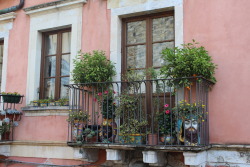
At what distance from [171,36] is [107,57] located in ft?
4.38

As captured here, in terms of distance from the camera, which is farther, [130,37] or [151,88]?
[130,37]

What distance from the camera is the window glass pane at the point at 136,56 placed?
693cm

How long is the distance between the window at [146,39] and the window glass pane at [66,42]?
138 cm

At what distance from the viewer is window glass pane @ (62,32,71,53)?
7.85m

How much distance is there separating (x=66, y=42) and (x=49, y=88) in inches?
43.0

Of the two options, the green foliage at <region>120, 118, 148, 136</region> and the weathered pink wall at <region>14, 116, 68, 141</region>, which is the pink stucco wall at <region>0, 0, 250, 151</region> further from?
the weathered pink wall at <region>14, 116, 68, 141</region>

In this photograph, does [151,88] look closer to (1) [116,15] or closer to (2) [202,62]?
(2) [202,62]

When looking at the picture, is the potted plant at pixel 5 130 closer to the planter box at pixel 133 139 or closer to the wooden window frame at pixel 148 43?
the wooden window frame at pixel 148 43

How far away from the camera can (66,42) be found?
7891 mm

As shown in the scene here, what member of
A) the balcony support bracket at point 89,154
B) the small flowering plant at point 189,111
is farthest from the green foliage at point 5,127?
the small flowering plant at point 189,111

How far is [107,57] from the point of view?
7.11 metres

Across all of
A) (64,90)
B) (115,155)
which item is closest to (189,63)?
(115,155)

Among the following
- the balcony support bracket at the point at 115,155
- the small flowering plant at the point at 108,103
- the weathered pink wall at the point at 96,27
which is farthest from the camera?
the weathered pink wall at the point at 96,27

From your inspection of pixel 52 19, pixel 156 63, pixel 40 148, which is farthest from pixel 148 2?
pixel 40 148
